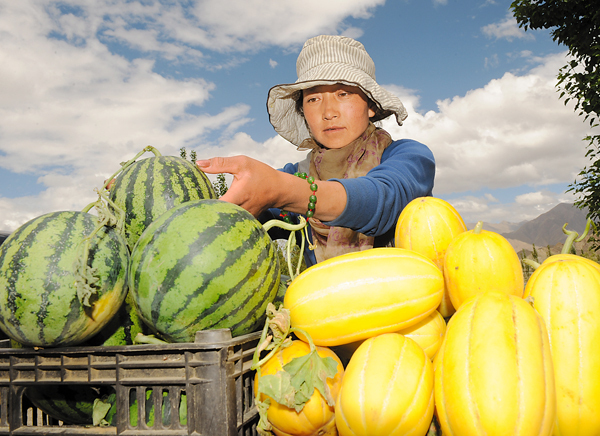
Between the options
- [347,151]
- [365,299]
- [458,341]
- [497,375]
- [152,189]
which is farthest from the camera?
[347,151]

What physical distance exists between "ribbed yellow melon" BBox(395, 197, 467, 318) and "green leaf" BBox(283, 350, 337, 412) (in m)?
0.66

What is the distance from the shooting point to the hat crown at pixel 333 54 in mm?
3281

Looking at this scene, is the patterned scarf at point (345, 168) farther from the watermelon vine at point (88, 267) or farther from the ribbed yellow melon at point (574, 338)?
the watermelon vine at point (88, 267)

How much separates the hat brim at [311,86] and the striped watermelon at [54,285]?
6.92 feet

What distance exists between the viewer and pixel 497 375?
3.44 feet

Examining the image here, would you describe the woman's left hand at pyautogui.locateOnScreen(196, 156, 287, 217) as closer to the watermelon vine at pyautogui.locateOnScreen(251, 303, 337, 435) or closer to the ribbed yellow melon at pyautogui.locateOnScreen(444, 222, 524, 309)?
the watermelon vine at pyautogui.locateOnScreen(251, 303, 337, 435)

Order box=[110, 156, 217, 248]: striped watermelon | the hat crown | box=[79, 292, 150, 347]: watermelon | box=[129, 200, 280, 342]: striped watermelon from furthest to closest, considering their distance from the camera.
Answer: the hat crown → box=[110, 156, 217, 248]: striped watermelon → box=[79, 292, 150, 347]: watermelon → box=[129, 200, 280, 342]: striped watermelon

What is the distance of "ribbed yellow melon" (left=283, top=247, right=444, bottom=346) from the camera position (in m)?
1.37

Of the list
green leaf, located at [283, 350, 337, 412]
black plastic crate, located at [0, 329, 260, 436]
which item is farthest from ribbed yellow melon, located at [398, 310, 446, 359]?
black plastic crate, located at [0, 329, 260, 436]

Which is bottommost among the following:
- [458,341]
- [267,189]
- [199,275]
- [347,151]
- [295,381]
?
[295,381]

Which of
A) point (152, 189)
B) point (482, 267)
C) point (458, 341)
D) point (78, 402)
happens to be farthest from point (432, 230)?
point (78, 402)

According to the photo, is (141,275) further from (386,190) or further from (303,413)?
(386,190)

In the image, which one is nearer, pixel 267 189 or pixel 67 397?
pixel 67 397

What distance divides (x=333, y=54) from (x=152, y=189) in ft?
7.07
